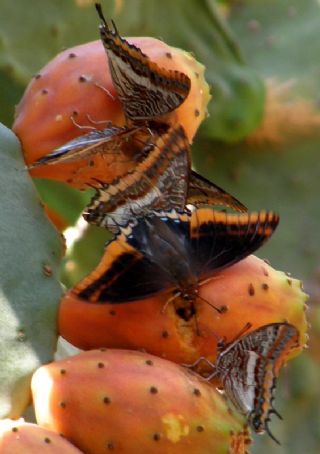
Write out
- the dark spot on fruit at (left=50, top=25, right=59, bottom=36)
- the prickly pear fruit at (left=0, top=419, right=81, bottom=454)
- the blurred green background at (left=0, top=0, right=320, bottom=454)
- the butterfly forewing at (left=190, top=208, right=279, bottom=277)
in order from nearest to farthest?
the prickly pear fruit at (left=0, top=419, right=81, bottom=454) → the butterfly forewing at (left=190, top=208, right=279, bottom=277) → the dark spot on fruit at (left=50, top=25, right=59, bottom=36) → the blurred green background at (left=0, top=0, right=320, bottom=454)

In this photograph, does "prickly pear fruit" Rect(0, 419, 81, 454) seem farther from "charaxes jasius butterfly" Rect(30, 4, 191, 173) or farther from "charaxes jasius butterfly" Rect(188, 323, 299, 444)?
"charaxes jasius butterfly" Rect(30, 4, 191, 173)

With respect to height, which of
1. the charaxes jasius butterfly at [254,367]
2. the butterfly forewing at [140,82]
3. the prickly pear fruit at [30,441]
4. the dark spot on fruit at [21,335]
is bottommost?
the prickly pear fruit at [30,441]

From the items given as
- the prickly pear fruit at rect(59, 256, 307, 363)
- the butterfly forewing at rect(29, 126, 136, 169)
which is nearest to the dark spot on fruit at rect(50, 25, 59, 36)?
the butterfly forewing at rect(29, 126, 136, 169)

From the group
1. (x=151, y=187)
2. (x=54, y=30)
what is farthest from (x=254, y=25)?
(x=151, y=187)

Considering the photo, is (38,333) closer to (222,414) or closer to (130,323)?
(130,323)

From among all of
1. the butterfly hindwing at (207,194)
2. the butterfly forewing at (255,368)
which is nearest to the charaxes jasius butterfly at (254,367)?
the butterfly forewing at (255,368)

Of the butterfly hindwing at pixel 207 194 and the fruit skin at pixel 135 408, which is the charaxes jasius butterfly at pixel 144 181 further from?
the fruit skin at pixel 135 408
